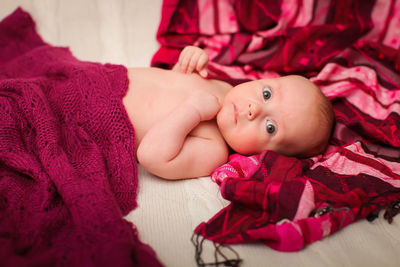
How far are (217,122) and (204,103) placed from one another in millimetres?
100

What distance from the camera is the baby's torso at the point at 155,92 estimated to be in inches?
39.5

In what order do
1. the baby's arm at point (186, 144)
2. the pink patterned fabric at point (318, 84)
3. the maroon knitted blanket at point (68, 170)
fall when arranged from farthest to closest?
the baby's arm at point (186, 144) → the pink patterned fabric at point (318, 84) → the maroon knitted blanket at point (68, 170)

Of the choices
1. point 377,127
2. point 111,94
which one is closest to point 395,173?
point 377,127

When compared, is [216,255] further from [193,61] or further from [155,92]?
[193,61]

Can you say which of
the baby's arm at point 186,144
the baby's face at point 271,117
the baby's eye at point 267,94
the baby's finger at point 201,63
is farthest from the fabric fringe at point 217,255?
the baby's finger at point 201,63

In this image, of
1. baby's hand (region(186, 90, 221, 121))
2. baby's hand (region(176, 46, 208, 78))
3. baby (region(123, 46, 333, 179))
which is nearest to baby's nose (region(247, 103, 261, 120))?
baby (region(123, 46, 333, 179))

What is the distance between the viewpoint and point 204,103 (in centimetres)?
101

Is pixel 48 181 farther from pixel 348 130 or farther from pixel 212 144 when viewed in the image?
pixel 348 130

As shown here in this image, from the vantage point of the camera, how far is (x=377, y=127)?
1.07 metres

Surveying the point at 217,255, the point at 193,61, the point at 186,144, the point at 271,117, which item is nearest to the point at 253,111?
the point at 271,117

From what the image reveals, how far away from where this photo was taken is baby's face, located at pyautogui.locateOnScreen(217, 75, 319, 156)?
0.96m

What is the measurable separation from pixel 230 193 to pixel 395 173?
530 mm

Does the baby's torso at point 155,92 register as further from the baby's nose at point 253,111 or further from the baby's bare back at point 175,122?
the baby's nose at point 253,111

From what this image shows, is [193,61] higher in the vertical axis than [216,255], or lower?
higher
